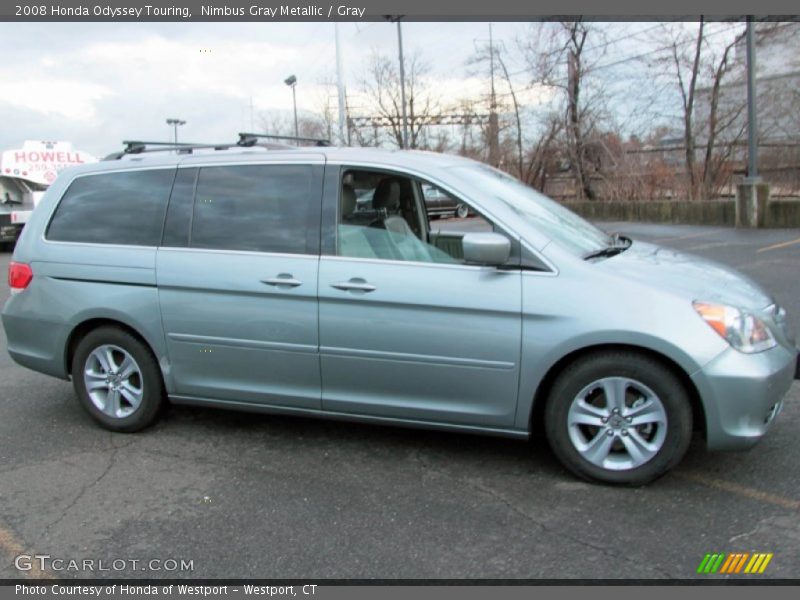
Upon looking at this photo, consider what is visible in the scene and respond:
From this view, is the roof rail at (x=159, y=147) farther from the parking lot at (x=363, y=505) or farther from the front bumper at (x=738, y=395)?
the front bumper at (x=738, y=395)

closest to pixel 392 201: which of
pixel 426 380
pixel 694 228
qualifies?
pixel 426 380

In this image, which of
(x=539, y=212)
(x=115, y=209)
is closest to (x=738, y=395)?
(x=539, y=212)

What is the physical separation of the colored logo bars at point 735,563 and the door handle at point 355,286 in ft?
6.76

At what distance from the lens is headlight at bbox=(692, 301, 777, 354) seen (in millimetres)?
3471

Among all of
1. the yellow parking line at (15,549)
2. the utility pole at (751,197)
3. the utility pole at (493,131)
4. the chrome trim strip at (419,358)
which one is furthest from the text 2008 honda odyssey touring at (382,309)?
the utility pole at (493,131)

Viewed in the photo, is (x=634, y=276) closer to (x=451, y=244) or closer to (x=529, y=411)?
(x=529, y=411)

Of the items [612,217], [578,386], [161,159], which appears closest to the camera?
[578,386]

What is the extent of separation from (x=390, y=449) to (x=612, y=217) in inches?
699

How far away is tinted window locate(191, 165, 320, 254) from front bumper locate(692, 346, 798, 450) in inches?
87.3

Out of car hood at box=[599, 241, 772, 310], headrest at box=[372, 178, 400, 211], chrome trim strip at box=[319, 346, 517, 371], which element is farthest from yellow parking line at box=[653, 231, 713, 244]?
chrome trim strip at box=[319, 346, 517, 371]

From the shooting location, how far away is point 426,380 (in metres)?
3.90

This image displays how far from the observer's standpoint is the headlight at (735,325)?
11.4ft

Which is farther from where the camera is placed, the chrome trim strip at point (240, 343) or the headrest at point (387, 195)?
the headrest at point (387, 195)

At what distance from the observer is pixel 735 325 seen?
3.49 m
